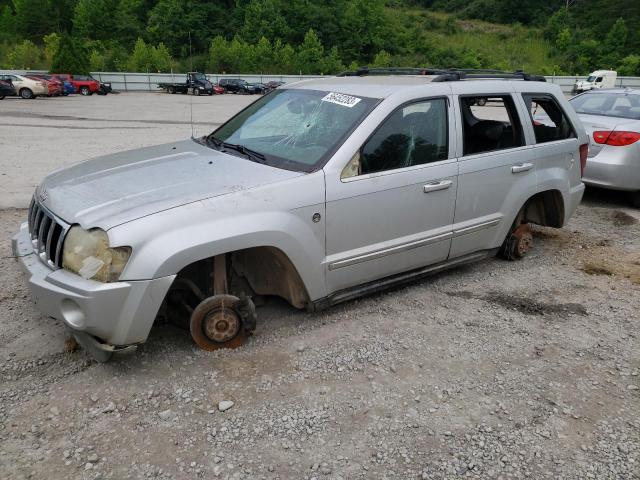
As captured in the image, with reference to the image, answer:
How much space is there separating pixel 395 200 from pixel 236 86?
42.2 metres

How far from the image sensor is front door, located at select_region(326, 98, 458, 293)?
3.61m

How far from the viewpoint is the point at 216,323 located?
3355mm

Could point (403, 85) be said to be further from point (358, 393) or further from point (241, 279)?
point (358, 393)

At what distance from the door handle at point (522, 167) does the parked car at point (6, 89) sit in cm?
2897

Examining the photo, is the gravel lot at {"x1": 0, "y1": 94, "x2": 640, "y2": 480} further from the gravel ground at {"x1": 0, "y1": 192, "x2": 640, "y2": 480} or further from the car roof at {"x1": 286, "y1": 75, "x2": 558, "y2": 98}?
the car roof at {"x1": 286, "y1": 75, "x2": 558, "y2": 98}

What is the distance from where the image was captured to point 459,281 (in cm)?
468

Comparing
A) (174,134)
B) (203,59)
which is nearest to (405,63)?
(203,59)

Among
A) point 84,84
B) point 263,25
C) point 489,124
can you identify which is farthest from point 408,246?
point 263,25

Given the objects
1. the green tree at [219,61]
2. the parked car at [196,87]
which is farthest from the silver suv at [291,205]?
the green tree at [219,61]

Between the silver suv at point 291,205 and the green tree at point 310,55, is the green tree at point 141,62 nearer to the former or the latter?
the green tree at point 310,55

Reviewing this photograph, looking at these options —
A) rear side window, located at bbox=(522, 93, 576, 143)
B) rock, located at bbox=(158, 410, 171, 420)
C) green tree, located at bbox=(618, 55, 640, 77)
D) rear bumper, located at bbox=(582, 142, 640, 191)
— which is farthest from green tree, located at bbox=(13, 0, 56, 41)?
rock, located at bbox=(158, 410, 171, 420)

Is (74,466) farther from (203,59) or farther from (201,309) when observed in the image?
(203,59)

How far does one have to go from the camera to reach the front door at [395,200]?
361 cm

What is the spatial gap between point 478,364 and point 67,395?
2.44 metres
